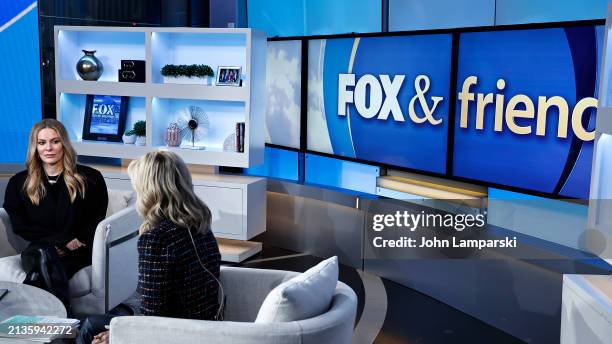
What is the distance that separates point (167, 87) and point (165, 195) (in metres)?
3.11

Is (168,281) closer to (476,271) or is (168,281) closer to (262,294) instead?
(262,294)

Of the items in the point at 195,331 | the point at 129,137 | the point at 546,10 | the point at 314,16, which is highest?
the point at 314,16

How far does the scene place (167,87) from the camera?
580 cm

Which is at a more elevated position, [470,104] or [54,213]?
[470,104]

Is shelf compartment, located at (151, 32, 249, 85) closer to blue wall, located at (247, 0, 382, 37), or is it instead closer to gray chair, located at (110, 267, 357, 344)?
blue wall, located at (247, 0, 382, 37)

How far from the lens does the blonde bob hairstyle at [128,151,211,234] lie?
2.79m

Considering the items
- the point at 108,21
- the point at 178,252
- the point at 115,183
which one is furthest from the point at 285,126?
the point at 178,252

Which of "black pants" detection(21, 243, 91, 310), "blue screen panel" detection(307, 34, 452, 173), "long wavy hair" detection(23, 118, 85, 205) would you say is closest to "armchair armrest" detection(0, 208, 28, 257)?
"long wavy hair" detection(23, 118, 85, 205)

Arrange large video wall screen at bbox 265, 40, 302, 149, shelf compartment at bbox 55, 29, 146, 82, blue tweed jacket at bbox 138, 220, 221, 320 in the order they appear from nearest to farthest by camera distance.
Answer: blue tweed jacket at bbox 138, 220, 221, 320, large video wall screen at bbox 265, 40, 302, 149, shelf compartment at bbox 55, 29, 146, 82

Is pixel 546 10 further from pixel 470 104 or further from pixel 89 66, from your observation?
pixel 89 66

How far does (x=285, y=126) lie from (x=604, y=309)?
12.7ft

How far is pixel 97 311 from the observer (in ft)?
13.7

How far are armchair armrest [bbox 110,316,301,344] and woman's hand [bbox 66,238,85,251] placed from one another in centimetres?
163

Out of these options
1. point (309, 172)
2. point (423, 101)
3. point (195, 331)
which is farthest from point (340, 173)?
point (195, 331)
